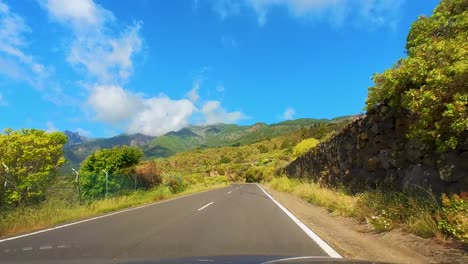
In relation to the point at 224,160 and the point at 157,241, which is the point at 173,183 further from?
the point at 224,160

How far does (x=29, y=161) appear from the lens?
2423 centimetres

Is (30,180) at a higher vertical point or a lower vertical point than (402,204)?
higher

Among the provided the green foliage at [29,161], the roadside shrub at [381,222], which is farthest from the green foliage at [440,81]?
the green foliage at [29,161]

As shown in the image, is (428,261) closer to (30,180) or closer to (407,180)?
(407,180)

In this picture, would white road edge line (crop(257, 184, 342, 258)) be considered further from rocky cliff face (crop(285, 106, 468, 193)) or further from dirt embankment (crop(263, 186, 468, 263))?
rocky cliff face (crop(285, 106, 468, 193))

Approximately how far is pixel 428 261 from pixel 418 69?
175 inches

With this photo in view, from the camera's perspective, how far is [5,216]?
46.5 feet

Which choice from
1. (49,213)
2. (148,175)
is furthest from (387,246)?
(148,175)

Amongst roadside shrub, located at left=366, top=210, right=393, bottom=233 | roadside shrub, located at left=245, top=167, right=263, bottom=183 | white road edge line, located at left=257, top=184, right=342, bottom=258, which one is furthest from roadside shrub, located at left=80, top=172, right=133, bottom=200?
roadside shrub, located at left=245, top=167, right=263, bottom=183

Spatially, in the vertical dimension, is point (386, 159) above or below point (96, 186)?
below

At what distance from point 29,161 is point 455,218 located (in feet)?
70.9

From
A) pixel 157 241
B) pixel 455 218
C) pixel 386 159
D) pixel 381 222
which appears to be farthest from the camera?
pixel 386 159

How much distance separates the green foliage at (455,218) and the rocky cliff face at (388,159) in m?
0.65

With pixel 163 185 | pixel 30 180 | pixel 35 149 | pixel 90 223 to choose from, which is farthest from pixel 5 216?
pixel 163 185
